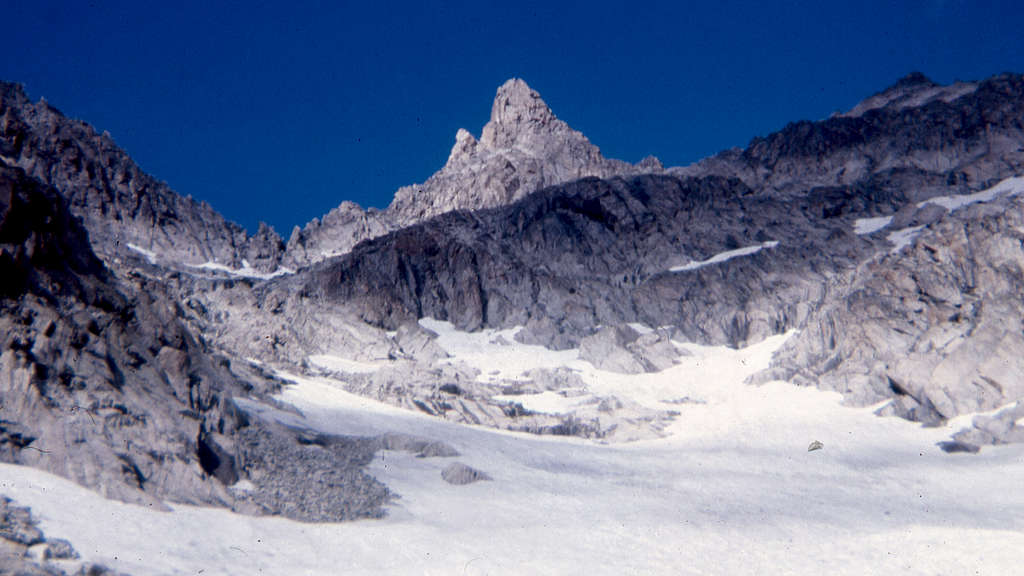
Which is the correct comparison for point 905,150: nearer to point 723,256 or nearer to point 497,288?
point 723,256

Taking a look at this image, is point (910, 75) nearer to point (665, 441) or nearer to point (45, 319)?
point (665, 441)

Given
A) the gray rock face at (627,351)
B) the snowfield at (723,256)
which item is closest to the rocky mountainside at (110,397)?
the gray rock face at (627,351)

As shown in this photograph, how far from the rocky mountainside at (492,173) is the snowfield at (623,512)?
82097 millimetres

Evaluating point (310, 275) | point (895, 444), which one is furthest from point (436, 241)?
point (895, 444)

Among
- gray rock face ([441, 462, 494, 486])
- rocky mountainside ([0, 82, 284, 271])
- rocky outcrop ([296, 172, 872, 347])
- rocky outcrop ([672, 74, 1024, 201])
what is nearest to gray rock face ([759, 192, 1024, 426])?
rocky outcrop ([296, 172, 872, 347])

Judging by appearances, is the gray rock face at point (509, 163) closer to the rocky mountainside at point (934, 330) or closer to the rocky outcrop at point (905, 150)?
the rocky outcrop at point (905, 150)

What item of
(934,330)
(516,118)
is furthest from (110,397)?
(516,118)

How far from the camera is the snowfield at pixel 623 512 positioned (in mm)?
12273

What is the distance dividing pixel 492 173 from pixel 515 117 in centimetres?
2177

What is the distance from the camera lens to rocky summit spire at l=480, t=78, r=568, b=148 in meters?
135

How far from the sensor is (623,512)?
18859mm

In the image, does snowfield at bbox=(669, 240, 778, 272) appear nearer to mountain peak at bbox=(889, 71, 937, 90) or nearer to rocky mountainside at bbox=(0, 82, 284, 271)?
rocky mountainside at bbox=(0, 82, 284, 271)

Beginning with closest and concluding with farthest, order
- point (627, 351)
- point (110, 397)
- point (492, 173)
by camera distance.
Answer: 1. point (110, 397)
2. point (627, 351)
3. point (492, 173)

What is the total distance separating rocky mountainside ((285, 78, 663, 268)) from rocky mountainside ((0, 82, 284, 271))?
39.5ft
